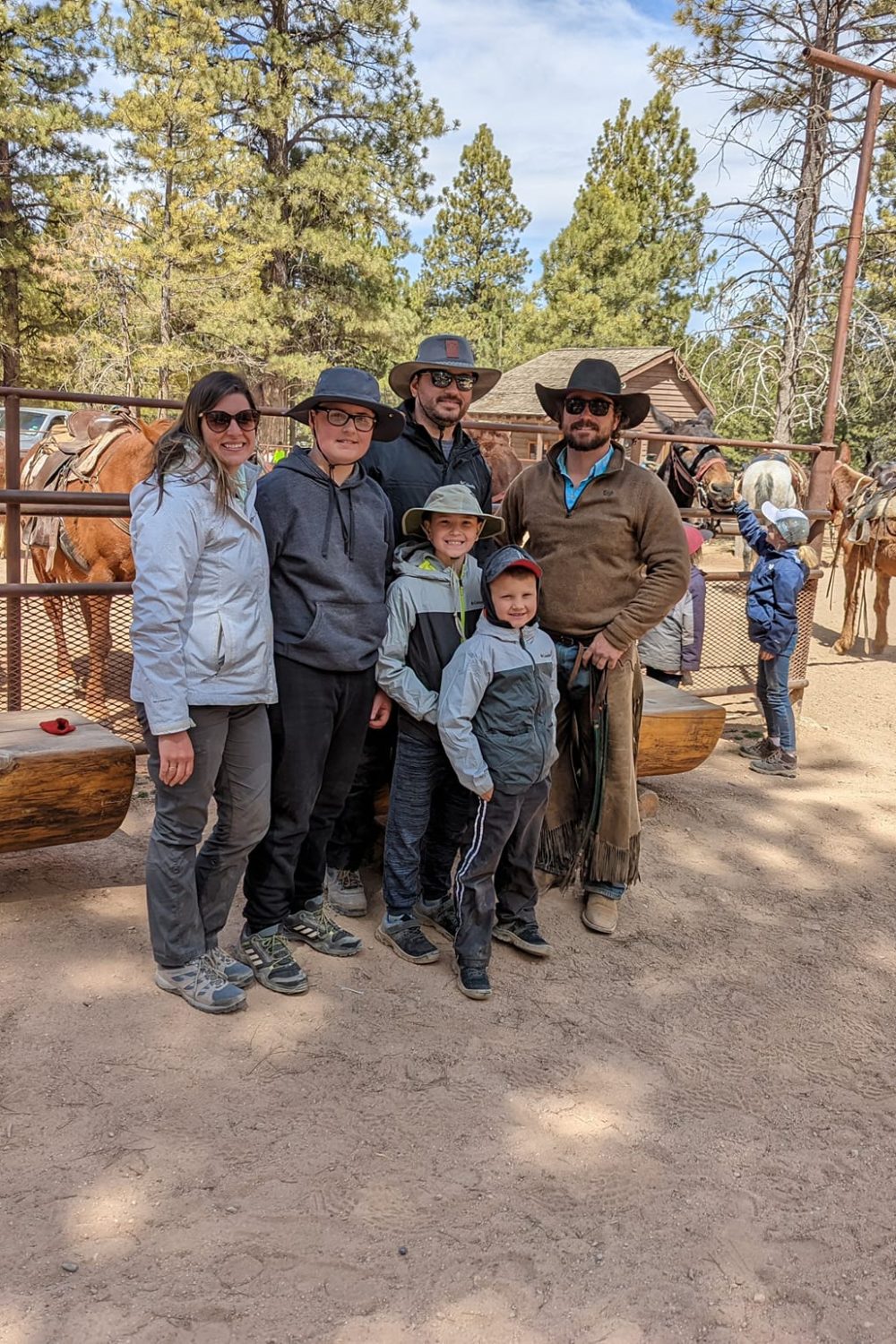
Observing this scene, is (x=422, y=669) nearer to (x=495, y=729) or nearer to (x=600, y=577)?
(x=495, y=729)

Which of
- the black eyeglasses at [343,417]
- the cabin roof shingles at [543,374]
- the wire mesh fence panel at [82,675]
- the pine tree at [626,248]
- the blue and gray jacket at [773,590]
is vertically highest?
the pine tree at [626,248]

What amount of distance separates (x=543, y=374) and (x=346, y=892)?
2288 centimetres

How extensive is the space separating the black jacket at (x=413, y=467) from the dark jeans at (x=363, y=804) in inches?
29.9

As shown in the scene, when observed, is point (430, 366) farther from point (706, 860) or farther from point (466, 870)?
point (706, 860)

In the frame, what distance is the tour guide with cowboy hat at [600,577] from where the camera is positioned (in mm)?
3410

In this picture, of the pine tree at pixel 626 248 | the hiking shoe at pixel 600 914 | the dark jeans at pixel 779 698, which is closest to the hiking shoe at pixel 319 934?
the hiking shoe at pixel 600 914

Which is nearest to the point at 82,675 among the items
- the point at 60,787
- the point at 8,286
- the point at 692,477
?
the point at 60,787

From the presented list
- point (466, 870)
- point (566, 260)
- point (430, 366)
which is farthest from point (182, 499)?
point (566, 260)

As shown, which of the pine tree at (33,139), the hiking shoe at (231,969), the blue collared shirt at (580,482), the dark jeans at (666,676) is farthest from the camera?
the pine tree at (33,139)

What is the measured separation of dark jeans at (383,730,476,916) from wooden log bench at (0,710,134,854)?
37.1 inches

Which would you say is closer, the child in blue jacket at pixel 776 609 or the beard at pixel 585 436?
the beard at pixel 585 436

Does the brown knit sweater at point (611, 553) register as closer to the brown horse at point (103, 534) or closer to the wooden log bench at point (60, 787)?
the wooden log bench at point (60, 787)

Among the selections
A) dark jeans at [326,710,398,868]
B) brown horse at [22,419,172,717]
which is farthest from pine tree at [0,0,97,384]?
dark jeans at [326,710,398,868]

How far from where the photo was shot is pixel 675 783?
5469 millimetres
